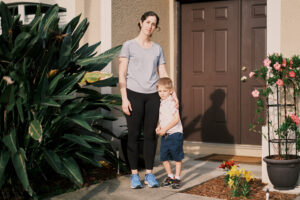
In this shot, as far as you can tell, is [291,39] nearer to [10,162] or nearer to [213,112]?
[213,112]

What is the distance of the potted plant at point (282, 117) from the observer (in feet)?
14.4

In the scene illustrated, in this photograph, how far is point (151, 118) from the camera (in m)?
4.61

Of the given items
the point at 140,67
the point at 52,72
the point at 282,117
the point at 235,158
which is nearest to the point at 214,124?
the point at 235,158

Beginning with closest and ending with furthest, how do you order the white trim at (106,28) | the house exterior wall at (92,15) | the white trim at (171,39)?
the white trim at (106,28), the house exterior wall at (92,15), the white trim at (171,39)

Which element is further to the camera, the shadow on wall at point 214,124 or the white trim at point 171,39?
the white trim at point 171,39

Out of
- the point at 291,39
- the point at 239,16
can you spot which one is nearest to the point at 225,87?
the point at 239,16

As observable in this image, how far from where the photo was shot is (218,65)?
22.4 feet

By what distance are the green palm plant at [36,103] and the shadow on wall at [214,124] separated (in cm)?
256

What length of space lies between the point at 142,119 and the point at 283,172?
1.46 meters

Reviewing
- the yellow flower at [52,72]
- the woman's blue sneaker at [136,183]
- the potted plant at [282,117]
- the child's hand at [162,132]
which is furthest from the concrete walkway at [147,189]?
the yellow flower at [52,72]

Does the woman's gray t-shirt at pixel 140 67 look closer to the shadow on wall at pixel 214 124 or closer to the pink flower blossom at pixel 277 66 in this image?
the pink flower blossom at pixel 277 66

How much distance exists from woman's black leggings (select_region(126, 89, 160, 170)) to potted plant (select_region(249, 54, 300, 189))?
1.03 m

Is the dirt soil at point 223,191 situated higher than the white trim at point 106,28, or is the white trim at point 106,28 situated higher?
the white trim at point 106,28

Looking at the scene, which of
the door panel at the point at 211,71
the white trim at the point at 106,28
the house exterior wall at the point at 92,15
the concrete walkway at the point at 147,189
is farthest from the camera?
the door panel at the point at 211,71
